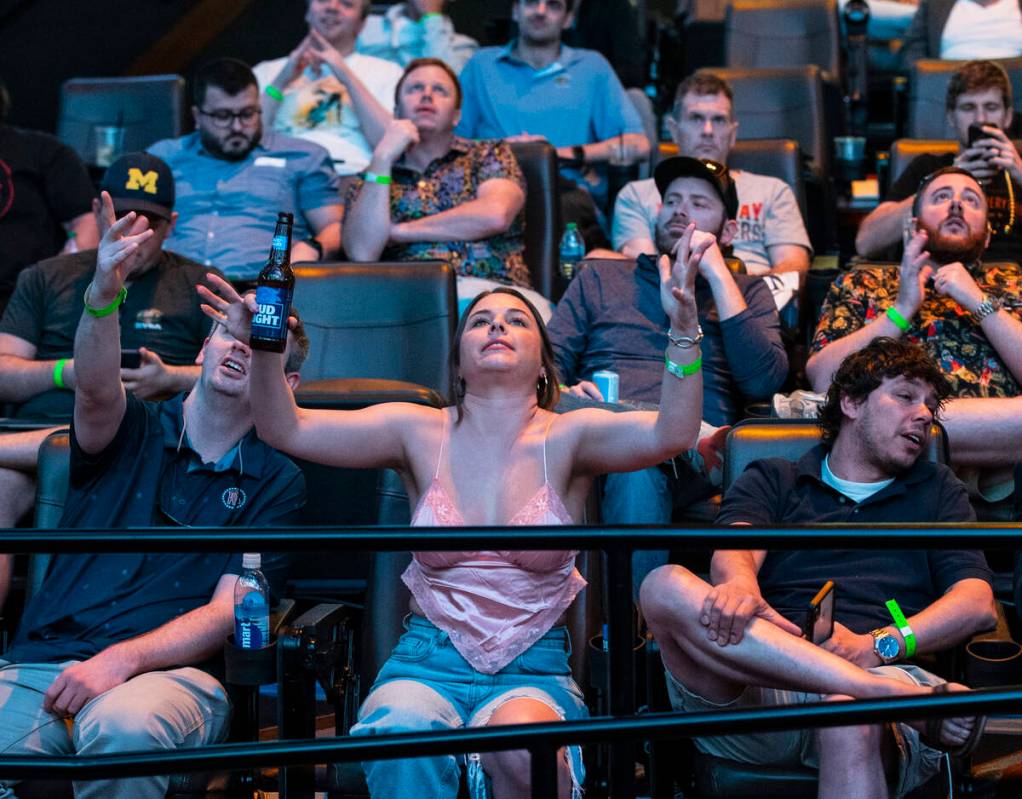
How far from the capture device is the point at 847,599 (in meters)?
2.70

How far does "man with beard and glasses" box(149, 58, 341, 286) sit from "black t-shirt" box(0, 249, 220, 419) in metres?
0.77

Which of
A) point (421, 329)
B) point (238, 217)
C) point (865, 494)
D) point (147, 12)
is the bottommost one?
point (865, 494)

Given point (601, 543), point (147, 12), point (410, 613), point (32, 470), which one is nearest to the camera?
point (601, 543)

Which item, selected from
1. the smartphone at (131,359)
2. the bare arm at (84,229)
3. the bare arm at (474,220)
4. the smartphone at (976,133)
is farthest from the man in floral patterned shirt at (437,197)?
the smartphone at (976,133)

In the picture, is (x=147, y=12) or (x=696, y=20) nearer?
(x=696, y=20)

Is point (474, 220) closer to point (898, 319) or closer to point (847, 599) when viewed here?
point (898, 319)

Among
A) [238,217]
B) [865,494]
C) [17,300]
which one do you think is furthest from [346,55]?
[865,494]

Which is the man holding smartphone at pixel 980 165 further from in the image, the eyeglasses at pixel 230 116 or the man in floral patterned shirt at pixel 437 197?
the eyeglasses at pixel 230 116

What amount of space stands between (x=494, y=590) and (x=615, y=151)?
2949mm

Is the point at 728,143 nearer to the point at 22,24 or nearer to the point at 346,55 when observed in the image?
the point at 346,55

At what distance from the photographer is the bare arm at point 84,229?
4.79 metres

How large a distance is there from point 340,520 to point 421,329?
675 mm

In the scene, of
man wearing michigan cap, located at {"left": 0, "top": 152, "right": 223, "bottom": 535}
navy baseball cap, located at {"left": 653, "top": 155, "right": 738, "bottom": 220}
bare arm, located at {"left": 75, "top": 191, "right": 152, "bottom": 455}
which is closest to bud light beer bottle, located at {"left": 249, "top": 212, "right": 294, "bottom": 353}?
bare arm, located at {"left": 75, "top": 191, "right": 152, "bottom": 455}

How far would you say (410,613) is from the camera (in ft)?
8.60
